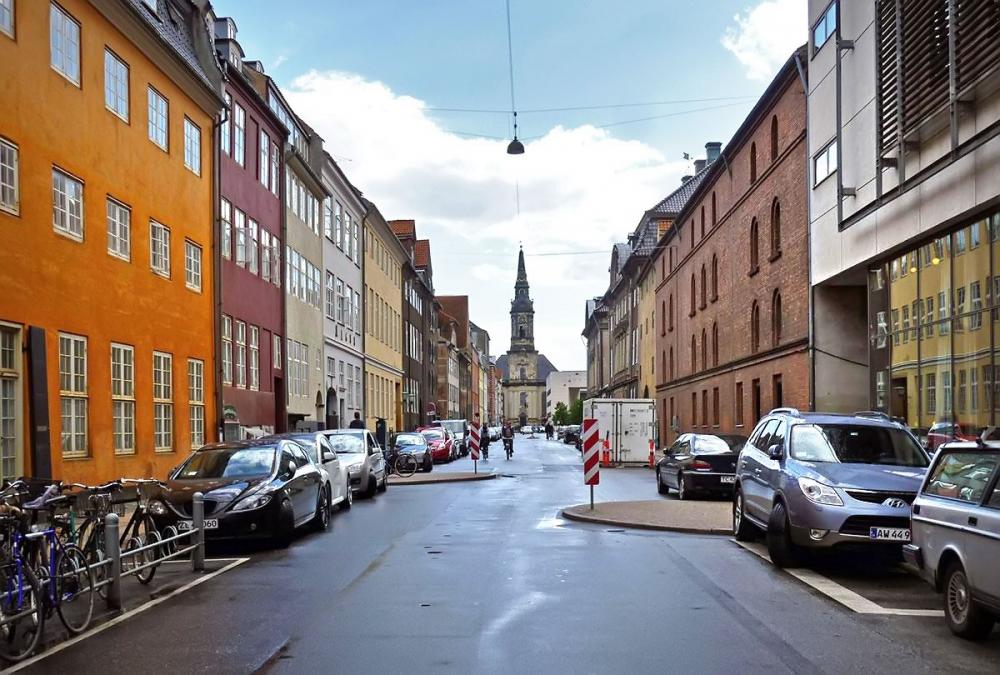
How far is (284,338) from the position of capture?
3397 centimetres

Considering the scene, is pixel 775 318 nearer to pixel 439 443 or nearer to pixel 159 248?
pixel 159 248

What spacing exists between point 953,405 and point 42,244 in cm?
1562

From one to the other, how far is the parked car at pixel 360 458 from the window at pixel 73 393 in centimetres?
551

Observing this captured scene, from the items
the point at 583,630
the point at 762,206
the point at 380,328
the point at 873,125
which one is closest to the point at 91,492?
the point at 583,630

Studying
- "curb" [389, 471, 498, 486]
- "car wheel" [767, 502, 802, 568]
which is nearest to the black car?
"car wheel" [767, 502, 802, 568]

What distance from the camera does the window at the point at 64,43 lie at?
17641 mm

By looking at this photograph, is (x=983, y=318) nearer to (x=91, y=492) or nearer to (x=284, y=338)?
(x=91, y=492)

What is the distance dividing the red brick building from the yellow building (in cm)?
1520

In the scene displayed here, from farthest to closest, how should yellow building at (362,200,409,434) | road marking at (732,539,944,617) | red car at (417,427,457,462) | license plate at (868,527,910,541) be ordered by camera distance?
yellow building at (362,200,409,434) → red car at (417,427,457,462) → license plate at (868,527,910,541) → road marking at (732,539,944,617)

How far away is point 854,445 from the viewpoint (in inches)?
493

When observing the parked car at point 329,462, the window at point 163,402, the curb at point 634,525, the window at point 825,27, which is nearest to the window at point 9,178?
the parked car at point 329,462

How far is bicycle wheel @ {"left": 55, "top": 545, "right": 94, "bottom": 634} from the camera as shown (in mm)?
8102

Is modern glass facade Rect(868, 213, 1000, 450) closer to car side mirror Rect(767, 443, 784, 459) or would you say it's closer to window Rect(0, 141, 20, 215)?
car side mirror Rect(767, 443, 784, 459)

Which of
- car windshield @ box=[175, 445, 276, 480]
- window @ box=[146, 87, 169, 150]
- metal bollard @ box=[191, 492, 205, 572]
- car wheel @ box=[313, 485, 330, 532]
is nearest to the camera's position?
metal bollard @ box=[191, 492, 205, 572]
